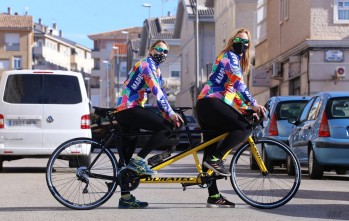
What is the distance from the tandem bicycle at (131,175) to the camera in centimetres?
988

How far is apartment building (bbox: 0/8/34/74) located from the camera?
120688mm

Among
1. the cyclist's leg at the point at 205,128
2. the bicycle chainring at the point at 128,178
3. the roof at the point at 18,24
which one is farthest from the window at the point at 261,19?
the roof at the point at 18,24

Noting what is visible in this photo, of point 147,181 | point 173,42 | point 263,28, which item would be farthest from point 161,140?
point 173,42

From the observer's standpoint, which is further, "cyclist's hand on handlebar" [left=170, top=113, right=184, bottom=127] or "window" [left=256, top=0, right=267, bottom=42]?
"window" [left=256, top=0, right=267, bottom=42]

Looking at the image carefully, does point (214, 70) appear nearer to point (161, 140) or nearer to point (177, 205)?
point (161, 140)

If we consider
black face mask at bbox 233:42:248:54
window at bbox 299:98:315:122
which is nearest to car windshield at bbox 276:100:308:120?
window at bbox 299:98:315:122

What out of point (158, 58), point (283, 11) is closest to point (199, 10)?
point (283, 11)

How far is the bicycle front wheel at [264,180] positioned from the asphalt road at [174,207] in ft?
0.40

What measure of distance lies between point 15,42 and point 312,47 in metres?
92.5

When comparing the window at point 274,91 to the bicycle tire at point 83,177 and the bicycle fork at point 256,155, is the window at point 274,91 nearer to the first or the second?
the bicycle fork at point 256,155

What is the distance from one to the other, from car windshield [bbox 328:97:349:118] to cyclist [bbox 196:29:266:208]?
578cm

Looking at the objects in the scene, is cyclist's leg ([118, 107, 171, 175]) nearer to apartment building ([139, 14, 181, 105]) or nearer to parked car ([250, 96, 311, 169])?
parked car ([250, 96, 311, 169])

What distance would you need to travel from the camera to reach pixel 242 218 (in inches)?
363

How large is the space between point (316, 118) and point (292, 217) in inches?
271
